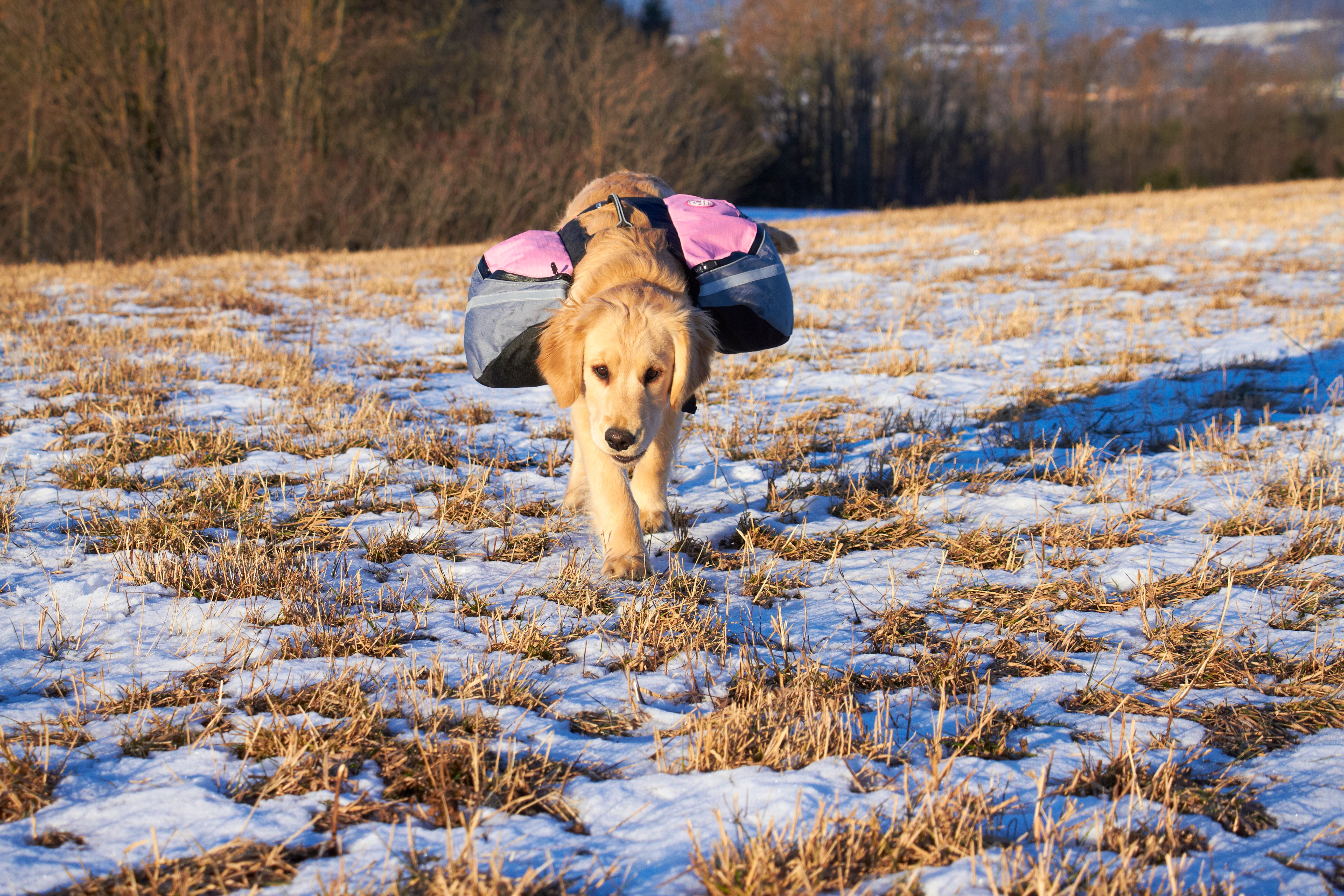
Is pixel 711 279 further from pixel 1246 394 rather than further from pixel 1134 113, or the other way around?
pixel 1134 113

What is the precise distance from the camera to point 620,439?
9.95ft

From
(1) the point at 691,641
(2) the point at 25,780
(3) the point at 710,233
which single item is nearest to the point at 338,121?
(3) the point at 710,233

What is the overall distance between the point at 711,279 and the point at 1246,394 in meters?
3.68

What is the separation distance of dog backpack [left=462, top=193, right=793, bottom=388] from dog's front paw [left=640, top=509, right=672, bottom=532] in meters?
0.67

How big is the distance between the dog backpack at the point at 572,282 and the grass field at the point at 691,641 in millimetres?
596

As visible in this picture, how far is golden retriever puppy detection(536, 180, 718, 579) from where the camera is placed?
315 centimetres

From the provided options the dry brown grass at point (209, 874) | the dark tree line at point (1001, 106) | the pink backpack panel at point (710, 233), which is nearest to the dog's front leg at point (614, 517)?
the pink backpack panel at point (710, 233)

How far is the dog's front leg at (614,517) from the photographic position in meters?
3.10

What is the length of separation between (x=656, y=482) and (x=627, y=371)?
56cm

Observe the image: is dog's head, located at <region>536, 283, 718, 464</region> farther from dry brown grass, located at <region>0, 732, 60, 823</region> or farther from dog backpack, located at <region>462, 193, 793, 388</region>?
dry brown grass, located at <region>0, 732, 60, 823</region>

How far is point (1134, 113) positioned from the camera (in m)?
50.2

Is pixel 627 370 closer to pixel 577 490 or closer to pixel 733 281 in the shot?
pixel 733 281

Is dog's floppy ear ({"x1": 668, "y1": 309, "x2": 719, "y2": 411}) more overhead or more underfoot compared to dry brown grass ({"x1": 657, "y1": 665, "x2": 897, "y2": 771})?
more overhead

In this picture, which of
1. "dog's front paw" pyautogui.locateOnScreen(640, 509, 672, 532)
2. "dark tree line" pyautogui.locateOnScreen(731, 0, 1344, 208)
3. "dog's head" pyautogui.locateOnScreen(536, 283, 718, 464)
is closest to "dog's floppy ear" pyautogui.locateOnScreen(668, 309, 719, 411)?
"dog's head" pyautogui.locateOnScreen(536, 283, 718, 464)
